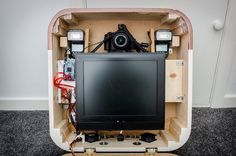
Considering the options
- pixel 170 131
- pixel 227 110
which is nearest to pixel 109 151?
pixel 170 131

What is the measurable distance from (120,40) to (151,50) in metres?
0.19

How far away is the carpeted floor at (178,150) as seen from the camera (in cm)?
156

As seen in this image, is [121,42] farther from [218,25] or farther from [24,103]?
[24,103]

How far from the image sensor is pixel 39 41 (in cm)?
144

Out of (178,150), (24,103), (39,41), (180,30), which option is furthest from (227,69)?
(24,103)

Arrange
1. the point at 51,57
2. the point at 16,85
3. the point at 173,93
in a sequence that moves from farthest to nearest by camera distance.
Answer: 1. the point at 16,85
2. the point at 173,93
3. the point at 51,57

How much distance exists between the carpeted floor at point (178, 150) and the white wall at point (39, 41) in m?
0.08

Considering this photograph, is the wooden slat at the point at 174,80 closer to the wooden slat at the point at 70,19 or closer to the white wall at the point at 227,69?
the white wall at the point at 227,69

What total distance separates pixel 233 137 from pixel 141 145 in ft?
2.01

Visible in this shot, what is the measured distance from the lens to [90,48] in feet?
4.75

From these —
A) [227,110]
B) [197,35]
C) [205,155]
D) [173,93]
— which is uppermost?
[197,35]

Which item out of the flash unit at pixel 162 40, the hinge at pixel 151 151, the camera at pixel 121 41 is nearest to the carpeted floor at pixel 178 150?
the hinge at pixel 151 151

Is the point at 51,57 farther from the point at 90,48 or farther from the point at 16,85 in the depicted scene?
the point at 16,85

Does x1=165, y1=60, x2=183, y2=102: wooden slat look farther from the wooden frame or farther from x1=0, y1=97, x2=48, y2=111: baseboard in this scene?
x1=0, y1=97, x2=48, y2=111: baseboard
